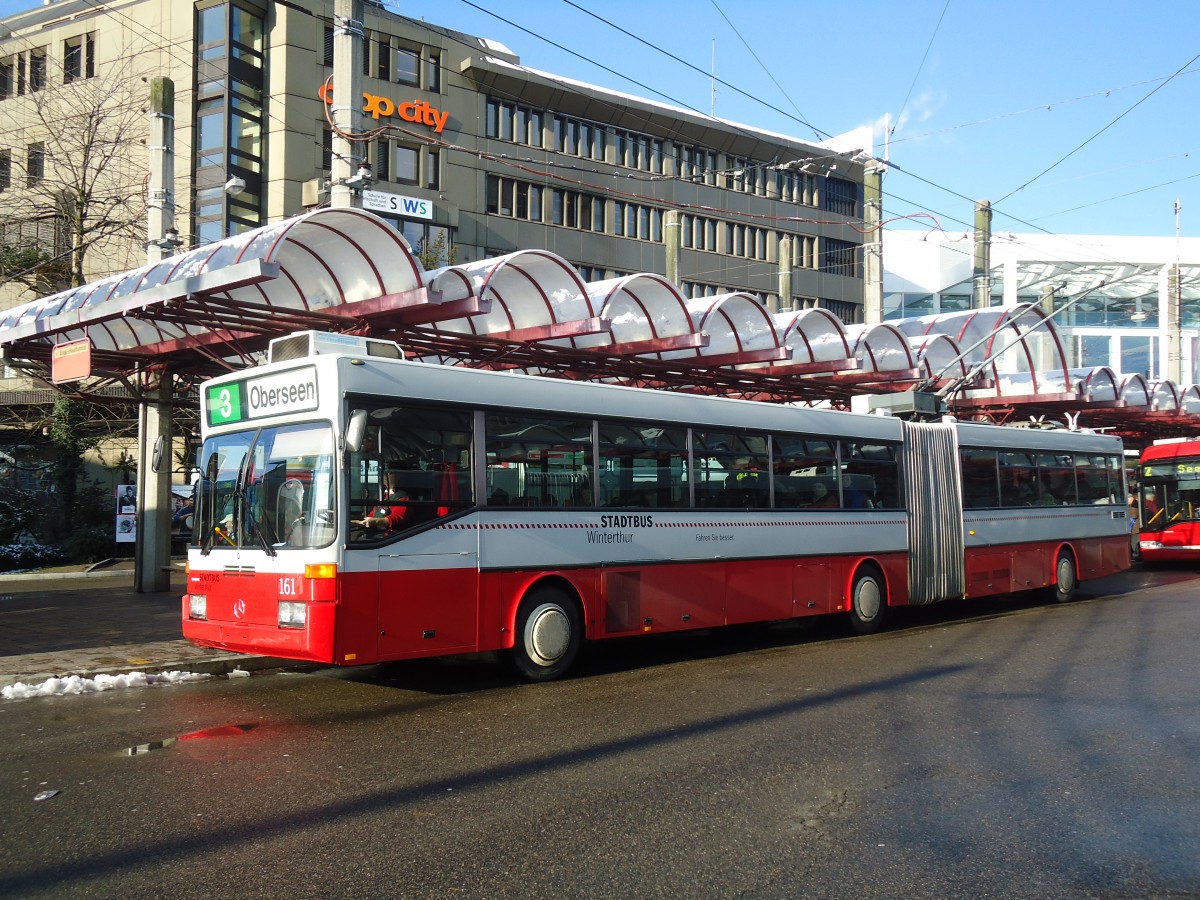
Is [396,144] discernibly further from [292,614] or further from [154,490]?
[292,614]

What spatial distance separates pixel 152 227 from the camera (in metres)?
18.2

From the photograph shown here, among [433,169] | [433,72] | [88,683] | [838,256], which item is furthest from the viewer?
[838,256]

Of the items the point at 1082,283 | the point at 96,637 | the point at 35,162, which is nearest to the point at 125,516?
the point at 96,637

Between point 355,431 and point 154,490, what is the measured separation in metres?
10.4

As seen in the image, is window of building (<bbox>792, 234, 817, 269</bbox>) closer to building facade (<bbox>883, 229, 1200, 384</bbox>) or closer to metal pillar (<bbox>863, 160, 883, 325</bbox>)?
building facade (<bbox>883, 229, 1200, 384</bbox>)

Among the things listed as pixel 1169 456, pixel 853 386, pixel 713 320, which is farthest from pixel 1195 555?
pixel 713 320

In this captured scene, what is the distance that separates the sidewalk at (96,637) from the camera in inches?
432

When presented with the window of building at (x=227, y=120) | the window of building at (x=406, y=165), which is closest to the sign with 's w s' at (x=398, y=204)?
the window of building at (x=406, y=165)

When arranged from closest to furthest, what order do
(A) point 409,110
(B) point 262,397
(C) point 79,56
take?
1. (B) point 262,397
2. (C) point 79,56
3. (A) point 409,110

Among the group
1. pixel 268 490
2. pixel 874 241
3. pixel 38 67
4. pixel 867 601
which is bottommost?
pixel 867 601

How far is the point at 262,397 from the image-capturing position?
10.1 m

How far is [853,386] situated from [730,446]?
10308mm

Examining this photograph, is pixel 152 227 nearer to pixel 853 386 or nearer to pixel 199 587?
pixel 199 587

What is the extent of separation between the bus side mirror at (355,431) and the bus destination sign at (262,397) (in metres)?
0.42
